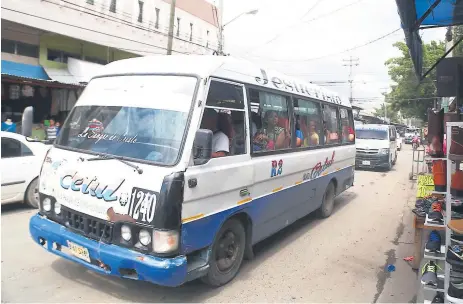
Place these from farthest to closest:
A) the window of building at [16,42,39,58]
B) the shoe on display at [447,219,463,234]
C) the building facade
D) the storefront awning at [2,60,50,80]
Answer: the window of building at [16,42,39,58] → the storefront awning at [2,60,50,80] → the building facade → the shoe on display at [447,219,463,234]

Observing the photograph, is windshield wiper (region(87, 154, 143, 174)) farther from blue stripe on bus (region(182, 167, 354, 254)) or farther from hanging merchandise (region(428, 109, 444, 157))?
hanging merchandise (region(428, 109, 444, 157))

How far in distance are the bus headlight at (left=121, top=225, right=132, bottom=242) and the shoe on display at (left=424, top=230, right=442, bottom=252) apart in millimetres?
2881

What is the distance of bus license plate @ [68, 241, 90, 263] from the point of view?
3426 millimetres

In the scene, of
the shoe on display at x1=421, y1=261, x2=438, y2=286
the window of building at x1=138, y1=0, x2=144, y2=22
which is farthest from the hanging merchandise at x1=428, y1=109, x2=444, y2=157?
the window of building at x1=138, y1=0, x2=144, y2=22

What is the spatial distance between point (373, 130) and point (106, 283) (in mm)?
14929

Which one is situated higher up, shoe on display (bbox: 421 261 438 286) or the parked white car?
the parked white car

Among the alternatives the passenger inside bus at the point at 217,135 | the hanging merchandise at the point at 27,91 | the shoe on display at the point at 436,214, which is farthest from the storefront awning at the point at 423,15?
the hanging merchandise at the point at 27,91

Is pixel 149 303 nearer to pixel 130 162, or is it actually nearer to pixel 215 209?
pixel 215 209

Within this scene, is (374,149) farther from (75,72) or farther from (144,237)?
(144,237)

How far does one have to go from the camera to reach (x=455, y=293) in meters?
2.92

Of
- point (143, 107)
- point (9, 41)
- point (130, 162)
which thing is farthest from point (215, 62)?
point (9, 41)

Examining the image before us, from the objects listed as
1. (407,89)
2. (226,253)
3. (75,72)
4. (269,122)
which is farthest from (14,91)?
(407,89)

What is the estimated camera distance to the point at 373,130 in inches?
650

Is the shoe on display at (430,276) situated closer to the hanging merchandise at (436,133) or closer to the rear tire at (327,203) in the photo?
the hanging merchandise at (436,133)
